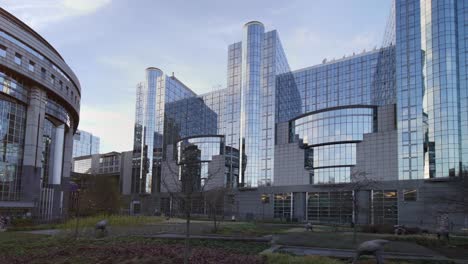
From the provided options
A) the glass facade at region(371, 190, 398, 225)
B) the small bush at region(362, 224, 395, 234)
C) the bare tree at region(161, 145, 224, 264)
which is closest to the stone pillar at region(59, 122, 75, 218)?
the bare tree at region(161, 145, 224, 264)

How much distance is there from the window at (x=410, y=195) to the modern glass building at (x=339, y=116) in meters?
0.38

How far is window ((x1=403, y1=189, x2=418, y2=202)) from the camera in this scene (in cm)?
6144

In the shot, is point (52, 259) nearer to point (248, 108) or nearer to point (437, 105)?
point (437, 105)

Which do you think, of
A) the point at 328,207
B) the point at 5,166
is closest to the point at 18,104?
the point at 5,166

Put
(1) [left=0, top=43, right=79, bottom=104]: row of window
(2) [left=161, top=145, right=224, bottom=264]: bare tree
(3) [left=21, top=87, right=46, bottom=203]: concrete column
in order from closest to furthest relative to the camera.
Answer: (2) [left=161, top=145, right=224, bottom=264]: bare tree
(1) [left=0, top=43, right=79, bottom=104]: row of window
(3) [left=21, top=87, right=46, bottom=203]: concrete column

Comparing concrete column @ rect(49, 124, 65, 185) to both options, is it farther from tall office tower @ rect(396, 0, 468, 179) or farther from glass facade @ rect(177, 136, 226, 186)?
tall office tower @ rect(396, 0, 468, 179)

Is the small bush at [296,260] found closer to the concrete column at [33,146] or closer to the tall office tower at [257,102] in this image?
the concrete column at [33,146]

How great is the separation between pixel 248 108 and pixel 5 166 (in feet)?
180

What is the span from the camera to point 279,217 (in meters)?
79.9

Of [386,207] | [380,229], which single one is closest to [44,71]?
[380,229]

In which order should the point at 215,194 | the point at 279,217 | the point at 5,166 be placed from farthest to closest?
the point at 279,217, the point at 215,194, the point at 5,166

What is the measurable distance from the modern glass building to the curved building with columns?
43616mm

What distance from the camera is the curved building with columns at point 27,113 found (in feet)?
163

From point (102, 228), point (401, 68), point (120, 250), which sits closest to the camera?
point (120, 250)
